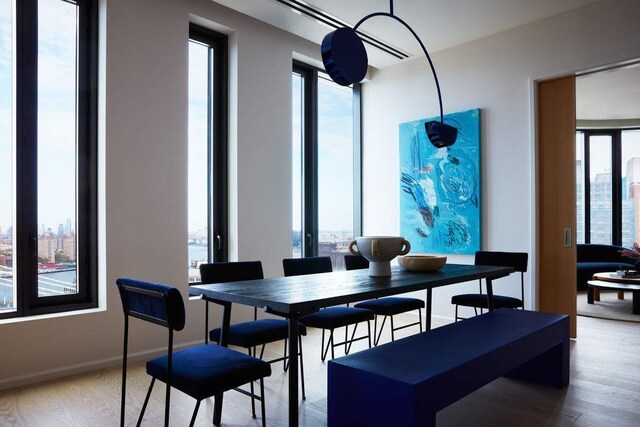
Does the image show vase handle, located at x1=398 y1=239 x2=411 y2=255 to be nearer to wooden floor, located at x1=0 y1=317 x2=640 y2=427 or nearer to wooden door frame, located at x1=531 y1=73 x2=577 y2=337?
wooden floor, located at x1=0 y1=317 x2=640 y2=427

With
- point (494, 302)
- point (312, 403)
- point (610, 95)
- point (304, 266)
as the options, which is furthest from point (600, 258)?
point (312, 403)

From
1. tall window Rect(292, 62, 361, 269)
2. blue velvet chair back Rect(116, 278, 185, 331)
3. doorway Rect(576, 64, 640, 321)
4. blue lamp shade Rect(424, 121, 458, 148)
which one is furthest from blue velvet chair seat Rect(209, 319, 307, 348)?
doorway Rect(576, 64, 640, 321)

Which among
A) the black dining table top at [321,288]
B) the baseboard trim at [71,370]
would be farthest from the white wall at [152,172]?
the black dining table top at [321,288]

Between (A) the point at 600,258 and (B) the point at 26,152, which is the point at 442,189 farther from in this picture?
(A) the point at 600,258

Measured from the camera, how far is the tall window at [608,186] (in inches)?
318

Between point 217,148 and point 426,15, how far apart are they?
2.34 metres

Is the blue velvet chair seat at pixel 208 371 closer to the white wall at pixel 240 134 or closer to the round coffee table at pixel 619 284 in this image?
the white wall at pixel 240 134

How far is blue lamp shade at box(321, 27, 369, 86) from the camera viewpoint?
2.54 metres

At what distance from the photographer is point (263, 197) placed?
4.74 m

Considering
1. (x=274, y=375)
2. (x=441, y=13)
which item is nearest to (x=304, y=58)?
(x=441, y=13)

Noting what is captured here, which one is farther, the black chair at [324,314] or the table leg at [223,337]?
the black chair at [324,314]

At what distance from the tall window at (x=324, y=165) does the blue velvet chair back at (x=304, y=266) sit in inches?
62.4

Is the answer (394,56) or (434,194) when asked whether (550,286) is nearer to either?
(434,194)

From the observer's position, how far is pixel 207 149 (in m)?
4.55
